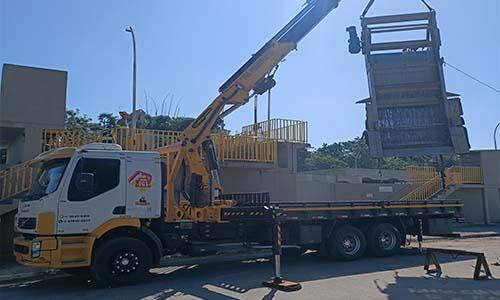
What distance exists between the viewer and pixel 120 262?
10.3m

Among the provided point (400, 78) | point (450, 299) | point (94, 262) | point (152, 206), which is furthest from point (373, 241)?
point (94, 262)

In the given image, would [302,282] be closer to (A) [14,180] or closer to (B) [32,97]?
(A) [14,180]

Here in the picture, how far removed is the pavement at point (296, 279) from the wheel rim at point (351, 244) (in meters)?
0.42

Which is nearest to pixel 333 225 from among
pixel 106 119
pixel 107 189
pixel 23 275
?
pixel 107 189

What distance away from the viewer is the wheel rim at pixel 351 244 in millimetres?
14359

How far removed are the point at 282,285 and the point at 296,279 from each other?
1.30 meters

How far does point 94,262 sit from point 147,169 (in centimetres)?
239

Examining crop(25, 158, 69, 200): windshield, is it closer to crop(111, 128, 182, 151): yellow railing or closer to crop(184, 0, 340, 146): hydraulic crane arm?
crop(184, 0, 340, 146): hydraulic crane arm

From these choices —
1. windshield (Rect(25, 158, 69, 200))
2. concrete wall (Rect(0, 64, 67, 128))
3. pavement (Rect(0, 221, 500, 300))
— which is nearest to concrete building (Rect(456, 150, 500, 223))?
pavement (Rect(0, 221, 500, 300))

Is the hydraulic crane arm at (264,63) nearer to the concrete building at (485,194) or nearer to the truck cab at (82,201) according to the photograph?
the truck cab at (82,201)

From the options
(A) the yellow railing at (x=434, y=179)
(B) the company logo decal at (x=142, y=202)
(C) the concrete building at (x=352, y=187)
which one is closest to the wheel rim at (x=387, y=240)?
(C) the concrete building at (x=352, y=187)

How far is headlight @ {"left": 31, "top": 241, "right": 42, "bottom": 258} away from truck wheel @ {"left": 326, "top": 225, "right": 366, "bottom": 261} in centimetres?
804

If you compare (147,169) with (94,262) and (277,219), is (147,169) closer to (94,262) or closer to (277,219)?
(94,262)

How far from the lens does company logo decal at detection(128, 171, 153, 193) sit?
10.9 meters
